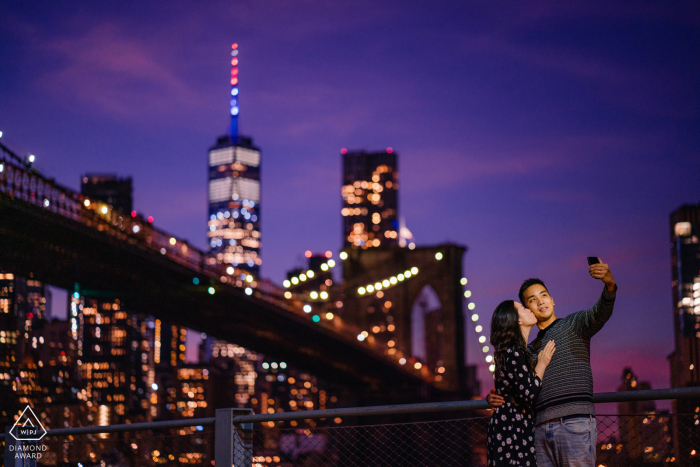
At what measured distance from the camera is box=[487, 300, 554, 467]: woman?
4113mm

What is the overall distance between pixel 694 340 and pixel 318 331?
20.1m

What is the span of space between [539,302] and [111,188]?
7152 inches

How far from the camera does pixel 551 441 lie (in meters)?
4.10

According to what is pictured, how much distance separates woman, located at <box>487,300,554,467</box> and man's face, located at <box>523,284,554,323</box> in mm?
223

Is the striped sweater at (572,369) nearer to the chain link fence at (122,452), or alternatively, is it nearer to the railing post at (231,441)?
the railing post at (231,441)

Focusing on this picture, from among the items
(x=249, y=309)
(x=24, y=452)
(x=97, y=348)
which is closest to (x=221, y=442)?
(x=24, y=452)

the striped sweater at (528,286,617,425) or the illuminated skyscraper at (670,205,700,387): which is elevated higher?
the illuminated skyscraper at (670,205,700,387)

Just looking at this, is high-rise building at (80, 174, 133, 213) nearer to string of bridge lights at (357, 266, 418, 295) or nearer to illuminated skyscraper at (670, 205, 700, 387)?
illuminated skyscraper at (670, 205, 700, 387)

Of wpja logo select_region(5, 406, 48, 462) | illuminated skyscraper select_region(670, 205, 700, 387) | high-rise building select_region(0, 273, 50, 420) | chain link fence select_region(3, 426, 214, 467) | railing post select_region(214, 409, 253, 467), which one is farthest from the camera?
illuminated skyscraper select_region(670, 205, 700, 387)

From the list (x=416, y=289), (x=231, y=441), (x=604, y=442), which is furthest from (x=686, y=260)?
(x=231, y=441)

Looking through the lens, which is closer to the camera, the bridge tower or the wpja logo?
the wpja logo

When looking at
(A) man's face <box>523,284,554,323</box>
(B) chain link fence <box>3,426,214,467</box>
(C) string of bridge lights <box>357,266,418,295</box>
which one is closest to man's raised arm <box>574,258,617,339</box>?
(A) man's face <box>523,284,554,323</box>

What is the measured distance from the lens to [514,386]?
4.13 metres

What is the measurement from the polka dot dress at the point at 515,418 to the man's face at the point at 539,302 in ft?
1.29
